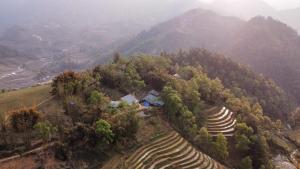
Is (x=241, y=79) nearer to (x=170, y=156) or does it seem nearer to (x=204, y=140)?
(x=204, y=140)

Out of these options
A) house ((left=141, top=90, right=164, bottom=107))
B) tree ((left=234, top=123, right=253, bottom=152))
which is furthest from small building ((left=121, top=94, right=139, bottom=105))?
tree ((left=234, top=123, right=253, bottom=152))

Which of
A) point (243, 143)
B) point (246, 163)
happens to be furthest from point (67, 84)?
point (246, 163)

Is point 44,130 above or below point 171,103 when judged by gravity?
above

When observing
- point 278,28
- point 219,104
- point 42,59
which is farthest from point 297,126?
point 42,59

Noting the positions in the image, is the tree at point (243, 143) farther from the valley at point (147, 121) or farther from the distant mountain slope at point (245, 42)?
the distant mountain slope at point (245, 42)

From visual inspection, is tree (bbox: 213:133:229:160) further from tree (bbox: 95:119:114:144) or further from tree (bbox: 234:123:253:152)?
tree (bbox: 95:119:114:144)

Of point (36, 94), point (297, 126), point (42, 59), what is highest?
point (36, 94)

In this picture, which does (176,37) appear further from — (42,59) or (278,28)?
(42,59)
